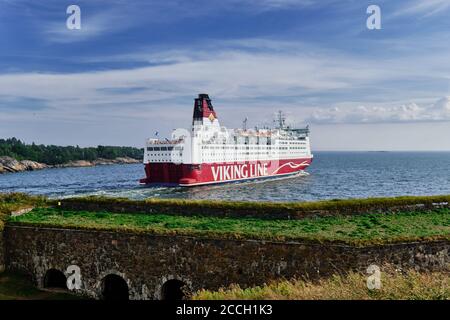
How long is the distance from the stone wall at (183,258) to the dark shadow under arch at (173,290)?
0.44 metres

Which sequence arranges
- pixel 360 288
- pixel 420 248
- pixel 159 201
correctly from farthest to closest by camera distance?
pixel 159 201, pixel 420 248, pixel 360 288

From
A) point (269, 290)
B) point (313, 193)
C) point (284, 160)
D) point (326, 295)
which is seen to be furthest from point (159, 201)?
point (284, 160)

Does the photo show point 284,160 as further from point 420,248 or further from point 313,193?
point 420,248

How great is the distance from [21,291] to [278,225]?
9.32 metres

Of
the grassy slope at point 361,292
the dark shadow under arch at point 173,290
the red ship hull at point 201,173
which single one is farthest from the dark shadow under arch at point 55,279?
the red ship hull at point 201,173

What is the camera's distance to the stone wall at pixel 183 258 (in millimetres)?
13793

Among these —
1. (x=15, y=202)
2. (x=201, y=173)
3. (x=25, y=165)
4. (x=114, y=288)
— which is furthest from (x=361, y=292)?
→ (x=25, y=165)

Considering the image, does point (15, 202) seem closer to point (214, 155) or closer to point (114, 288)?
point (114, 288)

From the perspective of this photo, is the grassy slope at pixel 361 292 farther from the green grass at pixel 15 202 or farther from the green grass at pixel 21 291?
the green grass at pixel 15 202

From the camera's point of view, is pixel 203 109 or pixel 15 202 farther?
pixel 203 109

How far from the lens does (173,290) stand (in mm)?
16203

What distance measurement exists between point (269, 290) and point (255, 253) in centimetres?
395
